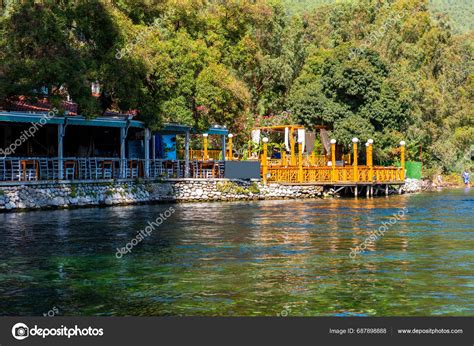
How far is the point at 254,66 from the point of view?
55406 mm

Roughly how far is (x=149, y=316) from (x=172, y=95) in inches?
1080

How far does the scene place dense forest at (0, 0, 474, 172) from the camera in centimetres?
3047

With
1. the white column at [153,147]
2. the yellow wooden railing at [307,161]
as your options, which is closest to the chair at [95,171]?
the white column at [153,147]

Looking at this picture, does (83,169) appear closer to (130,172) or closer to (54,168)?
(54,168)

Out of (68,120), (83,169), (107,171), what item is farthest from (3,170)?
(107,171)

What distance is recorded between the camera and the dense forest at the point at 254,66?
30469 mm

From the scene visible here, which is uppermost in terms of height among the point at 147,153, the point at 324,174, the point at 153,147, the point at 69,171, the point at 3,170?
the point at 153,147

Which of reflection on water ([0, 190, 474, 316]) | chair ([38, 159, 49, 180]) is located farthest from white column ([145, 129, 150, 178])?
reflection on water ([0, 190, 474, 316])

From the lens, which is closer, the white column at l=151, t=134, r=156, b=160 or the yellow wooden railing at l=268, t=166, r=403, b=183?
the white column at l=151, t=134, r=156, b=160

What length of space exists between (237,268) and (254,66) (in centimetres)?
4169

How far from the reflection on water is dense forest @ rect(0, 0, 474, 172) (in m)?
8.47

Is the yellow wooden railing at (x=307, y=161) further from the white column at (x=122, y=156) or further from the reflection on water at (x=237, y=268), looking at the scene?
the reflection on water at (x=237, y=268)

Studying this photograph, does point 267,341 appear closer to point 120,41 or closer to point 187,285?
point 187,285

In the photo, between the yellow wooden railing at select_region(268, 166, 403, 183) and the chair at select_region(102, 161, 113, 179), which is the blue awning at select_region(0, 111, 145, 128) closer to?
the chair at select_region(102, 161, 113, 179)
